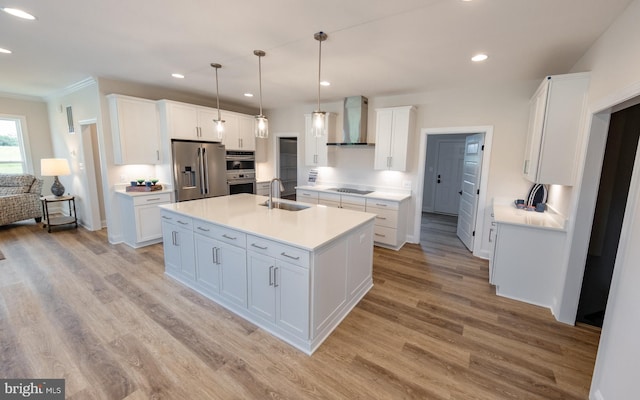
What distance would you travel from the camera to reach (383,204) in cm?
432

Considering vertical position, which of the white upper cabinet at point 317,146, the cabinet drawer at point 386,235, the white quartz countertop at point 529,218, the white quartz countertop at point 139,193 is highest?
the white upper cabinet at point 317,146

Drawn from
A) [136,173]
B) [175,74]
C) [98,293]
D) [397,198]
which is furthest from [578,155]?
[136,173]

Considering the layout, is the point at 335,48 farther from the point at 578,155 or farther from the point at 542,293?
the point at 542,293

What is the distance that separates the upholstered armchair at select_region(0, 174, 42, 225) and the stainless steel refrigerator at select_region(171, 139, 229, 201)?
11.3 feet

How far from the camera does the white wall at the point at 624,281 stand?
1.39 m

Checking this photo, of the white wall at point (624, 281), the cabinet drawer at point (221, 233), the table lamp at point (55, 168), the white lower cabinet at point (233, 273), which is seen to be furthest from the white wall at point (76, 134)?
the white wall at point (624, 281)

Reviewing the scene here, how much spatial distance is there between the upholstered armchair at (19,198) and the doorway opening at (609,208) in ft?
28.9

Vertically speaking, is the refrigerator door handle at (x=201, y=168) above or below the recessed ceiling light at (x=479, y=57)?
below

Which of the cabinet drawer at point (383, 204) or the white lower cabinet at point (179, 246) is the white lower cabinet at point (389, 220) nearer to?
the cabinet drawer at point (383, 204)

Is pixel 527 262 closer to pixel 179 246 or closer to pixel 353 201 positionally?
pixel 353 201

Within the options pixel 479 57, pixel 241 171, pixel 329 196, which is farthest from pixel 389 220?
pixel 241 171

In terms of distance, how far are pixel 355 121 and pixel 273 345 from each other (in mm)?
3755

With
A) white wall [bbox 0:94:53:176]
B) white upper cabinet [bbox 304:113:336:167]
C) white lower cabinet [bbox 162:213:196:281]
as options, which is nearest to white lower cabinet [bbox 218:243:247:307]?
white lower cabinet [bbox 162:213:196:281]

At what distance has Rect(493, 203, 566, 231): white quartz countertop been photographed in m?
2.70
